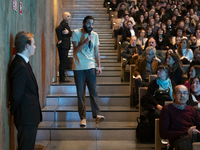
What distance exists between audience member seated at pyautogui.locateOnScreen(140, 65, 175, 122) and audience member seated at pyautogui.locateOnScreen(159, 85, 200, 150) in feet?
2.63

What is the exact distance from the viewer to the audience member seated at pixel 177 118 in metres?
2.70

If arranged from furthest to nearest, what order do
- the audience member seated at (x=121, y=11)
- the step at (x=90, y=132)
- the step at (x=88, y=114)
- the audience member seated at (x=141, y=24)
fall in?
the audience member seated at (x=121, y=11), the audience member seated at (x=141, y=24), the step at (x=88, y=114), the step at (x=90, y=132)

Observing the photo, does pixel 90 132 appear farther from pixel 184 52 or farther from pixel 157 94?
pixel 184 52

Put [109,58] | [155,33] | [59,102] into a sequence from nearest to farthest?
[59,102]
[109,58]
[155,33]

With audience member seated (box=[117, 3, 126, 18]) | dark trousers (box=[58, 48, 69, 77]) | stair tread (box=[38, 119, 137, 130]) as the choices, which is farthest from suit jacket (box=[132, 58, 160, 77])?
audience member seated (box=[117, 3, 126, 18])

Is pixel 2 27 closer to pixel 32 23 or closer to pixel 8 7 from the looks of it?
pixel 8 7

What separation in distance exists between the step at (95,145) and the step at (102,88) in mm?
1270

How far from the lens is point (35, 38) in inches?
148

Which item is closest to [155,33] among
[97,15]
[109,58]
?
[109,58]

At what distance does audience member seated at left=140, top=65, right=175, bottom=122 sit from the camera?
3.59 metres

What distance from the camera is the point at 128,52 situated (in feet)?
18.2

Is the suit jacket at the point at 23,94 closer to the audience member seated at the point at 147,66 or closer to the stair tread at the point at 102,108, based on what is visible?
the stair tread at the point at 102,108

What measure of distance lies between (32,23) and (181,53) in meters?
3.10

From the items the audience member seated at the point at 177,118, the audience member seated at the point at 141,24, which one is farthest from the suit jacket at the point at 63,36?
the audience member seated at the point at 141,24
